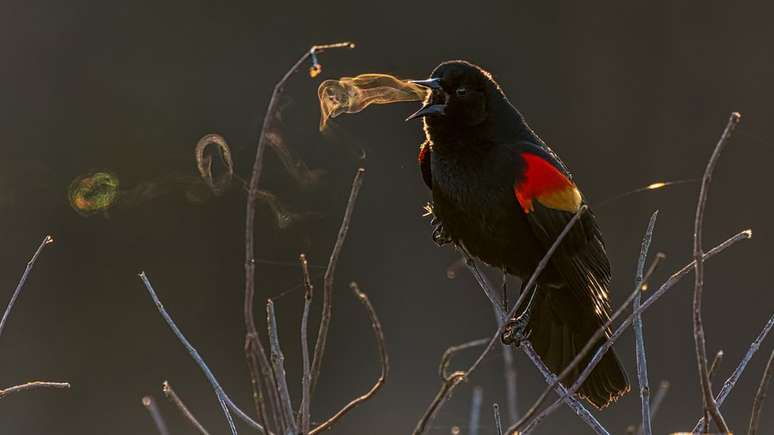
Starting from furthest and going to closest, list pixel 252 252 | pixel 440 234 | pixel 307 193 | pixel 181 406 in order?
pixel 307 193 < pixel 440 234 < pixel 181 406 < pixel 252 252

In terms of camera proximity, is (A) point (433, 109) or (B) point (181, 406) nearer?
(B) point (181, 406)

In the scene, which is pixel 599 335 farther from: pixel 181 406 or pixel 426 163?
pixel 426 163

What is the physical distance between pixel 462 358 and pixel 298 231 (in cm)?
111

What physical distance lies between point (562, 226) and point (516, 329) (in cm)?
23

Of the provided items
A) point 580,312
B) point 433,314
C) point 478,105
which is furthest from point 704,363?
point 433,314

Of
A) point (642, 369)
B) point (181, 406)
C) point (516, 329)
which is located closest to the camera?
point (181, 406)

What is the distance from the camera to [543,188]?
2238 millimetres

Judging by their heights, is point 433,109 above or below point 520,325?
above

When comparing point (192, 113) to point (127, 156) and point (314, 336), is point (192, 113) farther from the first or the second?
point (314, 336)

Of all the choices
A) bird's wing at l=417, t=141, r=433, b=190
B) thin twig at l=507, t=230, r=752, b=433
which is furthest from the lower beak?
thin twig at l=507, t=230, r=752, b=433

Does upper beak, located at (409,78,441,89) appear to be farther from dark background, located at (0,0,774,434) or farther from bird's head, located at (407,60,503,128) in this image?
dark background, located at (0,0,774,434)

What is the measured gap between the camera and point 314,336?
17.8 feet

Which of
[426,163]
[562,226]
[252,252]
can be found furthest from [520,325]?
[252,252]

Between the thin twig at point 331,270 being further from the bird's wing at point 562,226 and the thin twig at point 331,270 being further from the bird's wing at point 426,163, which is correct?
the bird's wing at point 426,163
